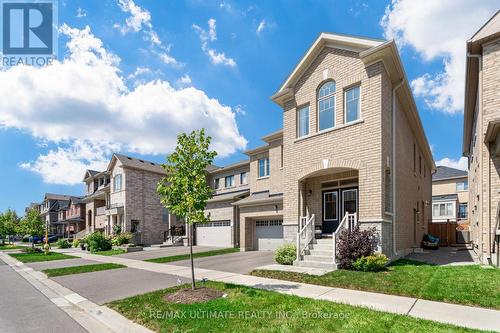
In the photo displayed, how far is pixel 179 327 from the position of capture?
5418 mm

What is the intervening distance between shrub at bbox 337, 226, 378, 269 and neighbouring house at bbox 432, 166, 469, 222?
1181 inches

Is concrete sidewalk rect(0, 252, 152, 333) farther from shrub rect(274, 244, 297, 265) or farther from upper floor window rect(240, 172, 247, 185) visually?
upper floor window rect(240, 172, 247, 185)

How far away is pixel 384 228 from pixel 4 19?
17.1 metres

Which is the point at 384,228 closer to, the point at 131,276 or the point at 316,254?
the point at 316,254

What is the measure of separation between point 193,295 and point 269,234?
39.5 ft

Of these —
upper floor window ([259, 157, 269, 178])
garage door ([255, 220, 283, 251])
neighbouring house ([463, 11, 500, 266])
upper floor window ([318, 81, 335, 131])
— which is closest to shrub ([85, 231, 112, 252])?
garage door ([255, 220, 283, 251])

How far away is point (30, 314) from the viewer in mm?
7062

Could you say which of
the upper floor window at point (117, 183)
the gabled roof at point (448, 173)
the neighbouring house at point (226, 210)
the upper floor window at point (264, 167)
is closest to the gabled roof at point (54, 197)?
the upper floor window at point (117, 183)

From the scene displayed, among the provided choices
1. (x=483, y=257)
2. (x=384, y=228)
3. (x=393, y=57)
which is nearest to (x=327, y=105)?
(x=393, y=57)

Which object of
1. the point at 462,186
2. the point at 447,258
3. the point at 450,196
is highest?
the point at 462,186

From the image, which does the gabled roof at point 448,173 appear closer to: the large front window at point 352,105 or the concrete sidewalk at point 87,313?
the large front window at point 352,105

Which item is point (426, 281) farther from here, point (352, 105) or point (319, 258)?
point (352, 105)

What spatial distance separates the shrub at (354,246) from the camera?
10125 millimetres

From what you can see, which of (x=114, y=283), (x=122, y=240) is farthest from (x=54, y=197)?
(x=114, y=283)
